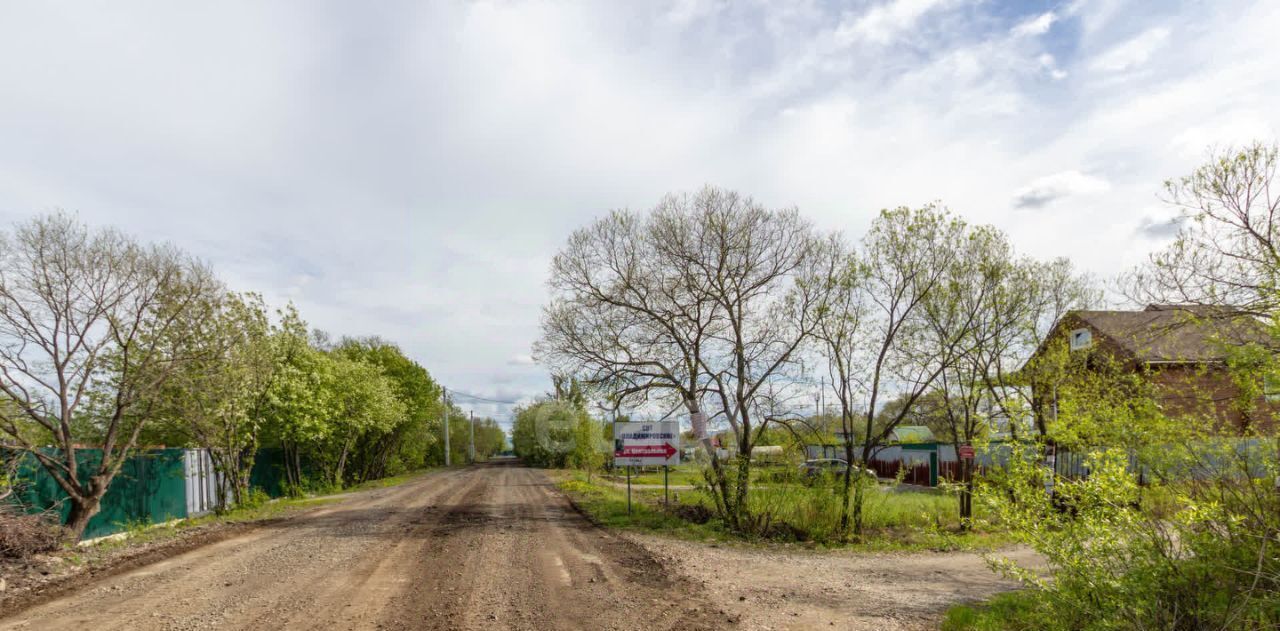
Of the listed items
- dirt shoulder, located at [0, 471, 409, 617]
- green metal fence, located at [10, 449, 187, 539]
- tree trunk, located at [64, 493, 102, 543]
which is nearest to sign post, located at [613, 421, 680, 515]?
dirt shoulder, located at [0, 471, 409, 617]

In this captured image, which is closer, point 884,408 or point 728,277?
point 728,277

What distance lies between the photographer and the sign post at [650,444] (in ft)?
57.6

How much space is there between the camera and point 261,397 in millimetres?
21141

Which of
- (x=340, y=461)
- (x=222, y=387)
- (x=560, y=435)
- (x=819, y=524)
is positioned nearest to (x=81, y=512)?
(x=222, y=387)

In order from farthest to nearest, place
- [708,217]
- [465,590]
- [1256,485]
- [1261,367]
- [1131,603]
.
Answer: [708,217], [465,590], [1261,367], [1256,485], [1131,603]

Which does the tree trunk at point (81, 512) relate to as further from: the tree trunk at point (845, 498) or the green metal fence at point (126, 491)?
the tree trunk at point (845, 498)

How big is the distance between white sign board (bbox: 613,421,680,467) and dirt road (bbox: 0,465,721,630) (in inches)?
118

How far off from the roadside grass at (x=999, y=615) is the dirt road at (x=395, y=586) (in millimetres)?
2628

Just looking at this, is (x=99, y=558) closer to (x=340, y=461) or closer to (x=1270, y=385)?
(x=1270, y=385)

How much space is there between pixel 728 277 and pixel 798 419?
12.1 feet

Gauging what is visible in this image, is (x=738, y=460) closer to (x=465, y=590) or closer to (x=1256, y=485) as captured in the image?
(x=465, y=590)

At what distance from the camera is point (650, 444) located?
17812 mm

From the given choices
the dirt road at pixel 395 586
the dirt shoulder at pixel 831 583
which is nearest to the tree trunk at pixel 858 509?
the dirt shoulder at pixel 831 583

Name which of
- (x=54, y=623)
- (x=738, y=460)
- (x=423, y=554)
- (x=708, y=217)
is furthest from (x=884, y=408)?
(x=54, y=623)
